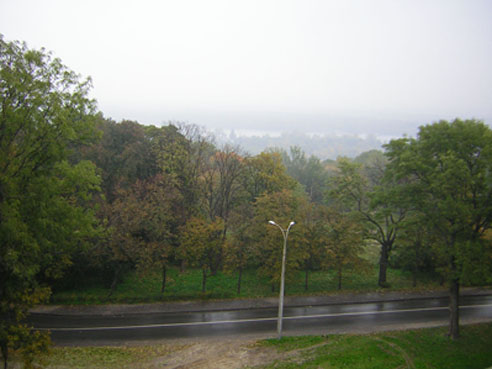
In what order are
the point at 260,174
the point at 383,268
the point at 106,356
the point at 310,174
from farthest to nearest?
the point at 310,174 → the point at 260,174 → the point at 383,268 → the point at 106,356

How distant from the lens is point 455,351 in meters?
18.0

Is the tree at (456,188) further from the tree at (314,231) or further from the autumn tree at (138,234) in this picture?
the autumn tree at (138,234)

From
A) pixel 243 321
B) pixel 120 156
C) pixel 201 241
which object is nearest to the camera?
pixel 243 321

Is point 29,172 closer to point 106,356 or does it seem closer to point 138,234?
point 106,356

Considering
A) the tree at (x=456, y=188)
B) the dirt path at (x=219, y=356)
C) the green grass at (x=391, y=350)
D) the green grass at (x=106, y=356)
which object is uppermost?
the tree at (x=456, y=188)

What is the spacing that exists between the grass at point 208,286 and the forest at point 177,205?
0.98m

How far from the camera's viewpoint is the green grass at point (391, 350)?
635 inches

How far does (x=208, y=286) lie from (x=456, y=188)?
2005 cm

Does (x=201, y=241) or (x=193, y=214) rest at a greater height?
(x=193, y=214)

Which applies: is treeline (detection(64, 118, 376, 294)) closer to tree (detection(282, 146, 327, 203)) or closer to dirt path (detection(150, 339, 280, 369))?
dirt path (detection(150, 339, 280, 369))

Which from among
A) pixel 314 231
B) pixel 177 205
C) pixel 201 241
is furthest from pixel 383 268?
pixel 177 205

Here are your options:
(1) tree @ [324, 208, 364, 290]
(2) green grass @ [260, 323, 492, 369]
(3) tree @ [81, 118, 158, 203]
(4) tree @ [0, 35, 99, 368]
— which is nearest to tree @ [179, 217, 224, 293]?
(3) tree @ [81, 118, 158, 203]

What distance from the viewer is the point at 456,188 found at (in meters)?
18.6

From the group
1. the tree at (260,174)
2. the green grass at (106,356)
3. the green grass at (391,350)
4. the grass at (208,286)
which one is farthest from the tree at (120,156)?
the green grass at (391,350)
